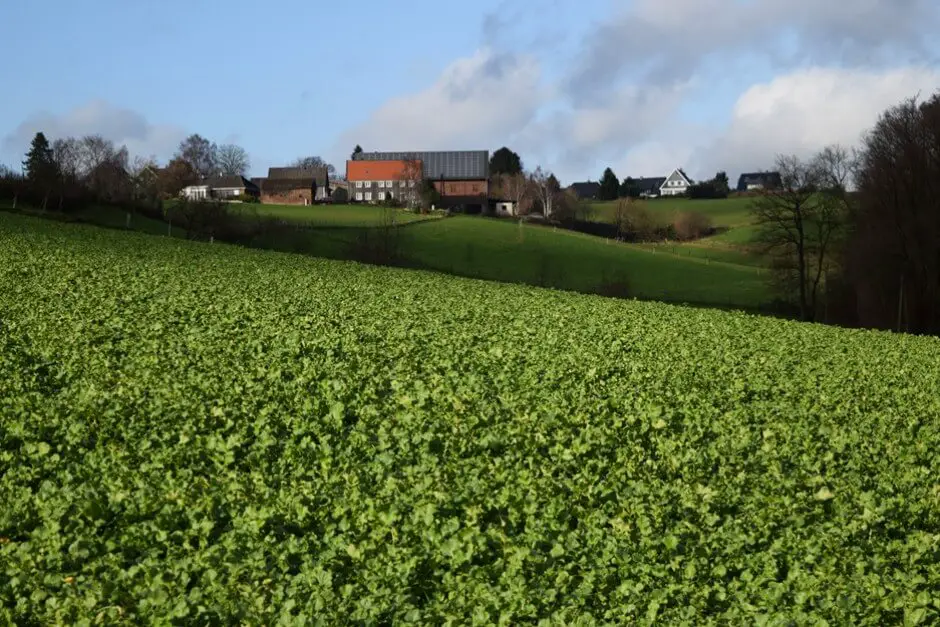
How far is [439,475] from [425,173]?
17576 cm

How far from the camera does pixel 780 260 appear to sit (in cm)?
7069

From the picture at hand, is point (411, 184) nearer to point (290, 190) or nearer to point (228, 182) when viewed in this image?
point (290, 190)

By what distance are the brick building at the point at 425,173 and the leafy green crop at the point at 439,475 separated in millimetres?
156239

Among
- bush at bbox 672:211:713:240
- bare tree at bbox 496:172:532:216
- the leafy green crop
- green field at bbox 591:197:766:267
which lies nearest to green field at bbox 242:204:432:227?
green field at bbox 591:197:766:267

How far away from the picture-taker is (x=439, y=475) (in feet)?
44.0

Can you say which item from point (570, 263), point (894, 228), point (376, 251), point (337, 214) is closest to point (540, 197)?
point (337, 214)

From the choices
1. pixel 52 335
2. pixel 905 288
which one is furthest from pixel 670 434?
pixel 905 288

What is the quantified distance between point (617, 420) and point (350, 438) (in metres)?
4.64

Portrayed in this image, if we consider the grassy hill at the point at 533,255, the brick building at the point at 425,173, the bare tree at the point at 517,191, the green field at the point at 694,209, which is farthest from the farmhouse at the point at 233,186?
the green field at the point at 694,209

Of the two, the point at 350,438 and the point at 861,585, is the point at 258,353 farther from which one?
the point at 861,585

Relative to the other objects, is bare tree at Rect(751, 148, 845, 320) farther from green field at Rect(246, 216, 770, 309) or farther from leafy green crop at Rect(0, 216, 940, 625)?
leafy green crop at Rect(0, 216, 940, 625)

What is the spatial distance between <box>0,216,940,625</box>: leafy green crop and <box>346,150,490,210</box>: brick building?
156 meters

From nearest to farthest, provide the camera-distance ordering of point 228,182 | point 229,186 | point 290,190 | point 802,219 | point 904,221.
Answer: point 904,221
point 802,219
point 290,190
point 229,186
point 228,182

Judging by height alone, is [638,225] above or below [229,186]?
below
